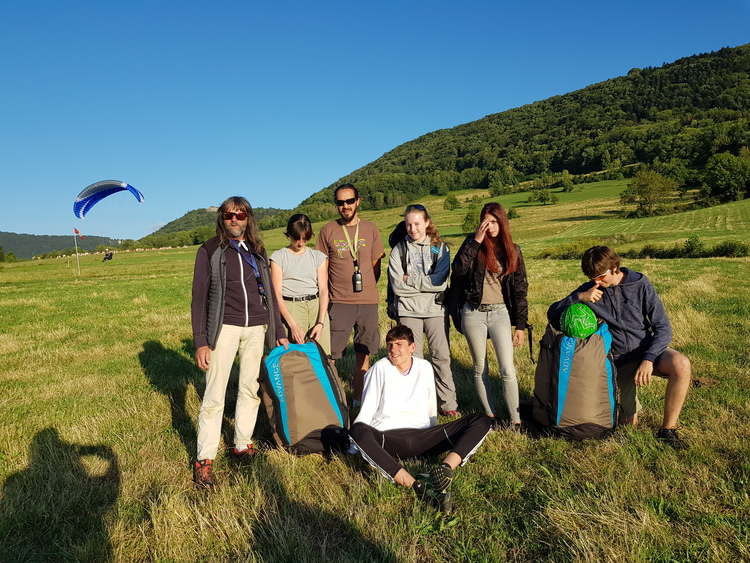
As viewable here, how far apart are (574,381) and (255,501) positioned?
10.3 ft

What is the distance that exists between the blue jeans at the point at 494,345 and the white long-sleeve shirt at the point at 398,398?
906mm

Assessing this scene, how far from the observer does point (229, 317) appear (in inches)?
165

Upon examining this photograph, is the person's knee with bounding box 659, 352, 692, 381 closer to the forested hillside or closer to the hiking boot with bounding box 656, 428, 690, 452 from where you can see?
the hiking boot with bounding box 656, 428, 690, 452

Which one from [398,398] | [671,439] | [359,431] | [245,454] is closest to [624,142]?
[671,439]

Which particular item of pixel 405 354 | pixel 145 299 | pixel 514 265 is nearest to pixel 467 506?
pixel 405 354

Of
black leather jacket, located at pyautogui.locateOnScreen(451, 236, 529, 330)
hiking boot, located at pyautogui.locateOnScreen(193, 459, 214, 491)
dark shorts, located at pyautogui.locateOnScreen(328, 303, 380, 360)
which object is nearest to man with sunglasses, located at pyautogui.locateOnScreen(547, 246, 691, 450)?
black leather jacket, located at pyautogui.locateOnScreen(451, 236, 529, 330)

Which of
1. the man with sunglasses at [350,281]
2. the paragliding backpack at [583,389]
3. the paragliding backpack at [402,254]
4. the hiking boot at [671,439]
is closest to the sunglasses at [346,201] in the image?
the man with sunglasses at [350,281]

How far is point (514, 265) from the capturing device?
4828 mm

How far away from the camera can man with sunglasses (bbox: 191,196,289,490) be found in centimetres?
403

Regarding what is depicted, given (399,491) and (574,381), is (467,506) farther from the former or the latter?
(574,381)

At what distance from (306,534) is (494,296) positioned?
9.91 feet

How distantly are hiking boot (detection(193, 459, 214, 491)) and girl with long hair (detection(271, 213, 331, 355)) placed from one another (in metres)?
1.52

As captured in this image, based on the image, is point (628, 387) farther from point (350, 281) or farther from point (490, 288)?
point (350, 281)

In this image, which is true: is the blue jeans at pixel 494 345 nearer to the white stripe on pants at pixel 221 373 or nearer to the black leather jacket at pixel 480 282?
the black leather jacket at pixel 480 282
